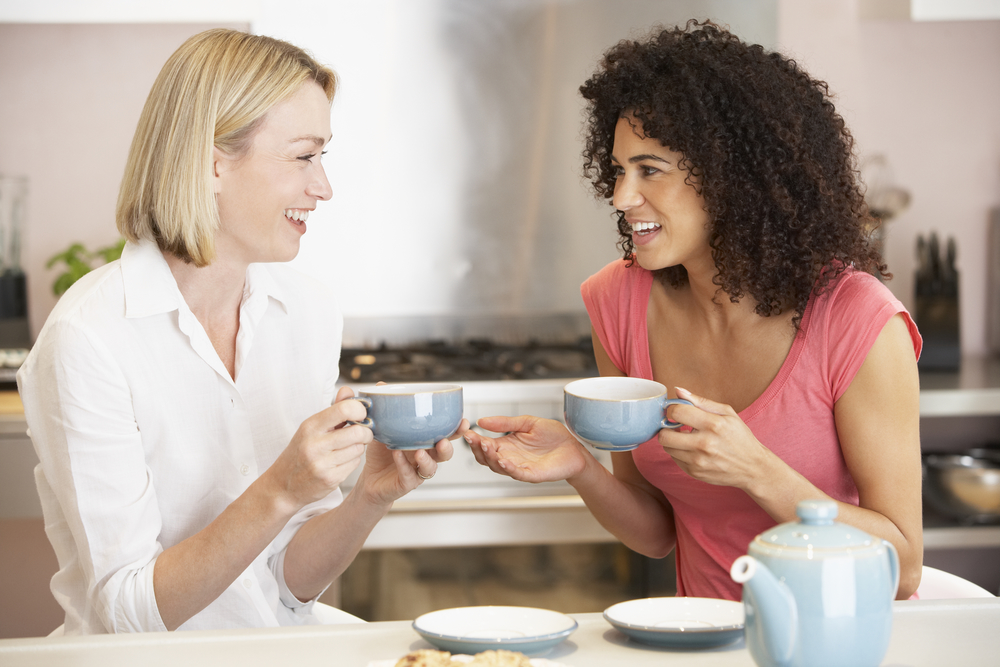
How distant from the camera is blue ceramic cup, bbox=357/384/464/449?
0.99 m

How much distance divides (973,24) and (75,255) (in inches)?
110

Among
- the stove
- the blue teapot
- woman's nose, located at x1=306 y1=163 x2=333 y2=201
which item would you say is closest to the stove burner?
the stove

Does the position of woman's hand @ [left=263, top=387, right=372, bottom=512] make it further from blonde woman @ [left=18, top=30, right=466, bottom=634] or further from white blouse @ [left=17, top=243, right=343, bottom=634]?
white blouse @ [left=17, top=243, right=343, bottom=634]

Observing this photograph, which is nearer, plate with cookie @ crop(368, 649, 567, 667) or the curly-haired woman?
plate with cookie @ crop(368, 649, 567, 667)

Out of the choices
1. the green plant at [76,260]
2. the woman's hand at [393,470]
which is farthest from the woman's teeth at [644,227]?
the green plant at [76,260]

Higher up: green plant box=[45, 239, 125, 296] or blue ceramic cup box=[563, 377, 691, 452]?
green plant box=[45, 239, 125, 296]

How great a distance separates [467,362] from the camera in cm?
236

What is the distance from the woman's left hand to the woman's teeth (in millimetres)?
339

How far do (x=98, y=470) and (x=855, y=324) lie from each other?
0.98 metres

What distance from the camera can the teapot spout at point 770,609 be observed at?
2.19 feet

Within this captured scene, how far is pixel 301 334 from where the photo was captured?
4.65ft

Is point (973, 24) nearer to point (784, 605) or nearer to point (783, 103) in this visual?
point (783, 103)

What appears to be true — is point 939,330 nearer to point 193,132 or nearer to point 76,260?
point 193,132

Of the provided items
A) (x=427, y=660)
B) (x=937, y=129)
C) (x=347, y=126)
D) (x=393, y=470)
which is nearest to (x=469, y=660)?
(x=427, y=660)
